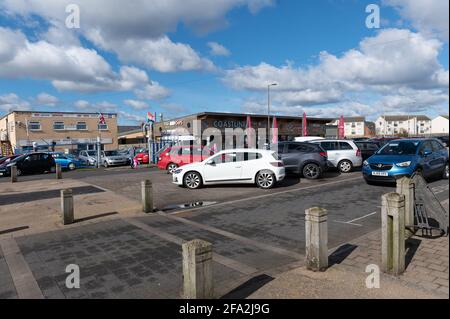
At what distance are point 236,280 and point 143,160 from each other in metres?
22.6

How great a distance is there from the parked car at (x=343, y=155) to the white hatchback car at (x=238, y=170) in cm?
491

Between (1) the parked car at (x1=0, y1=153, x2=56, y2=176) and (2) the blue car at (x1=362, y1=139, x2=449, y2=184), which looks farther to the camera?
(1) the parked car at (x1=0, y1=153, x2=56, y2=176)

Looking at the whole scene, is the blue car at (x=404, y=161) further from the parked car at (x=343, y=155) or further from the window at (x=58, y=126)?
the window at (x=58, y=126)

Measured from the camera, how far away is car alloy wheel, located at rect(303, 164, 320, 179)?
13.7m

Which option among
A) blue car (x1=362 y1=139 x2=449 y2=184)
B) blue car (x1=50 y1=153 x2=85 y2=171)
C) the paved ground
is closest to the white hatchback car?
the paved ground

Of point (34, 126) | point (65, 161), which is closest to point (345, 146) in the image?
point (65, 161)

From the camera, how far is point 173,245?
5785 mm

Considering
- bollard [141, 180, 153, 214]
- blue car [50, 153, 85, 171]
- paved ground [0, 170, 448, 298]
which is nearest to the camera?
paved ground [0, 170, 448, 298]

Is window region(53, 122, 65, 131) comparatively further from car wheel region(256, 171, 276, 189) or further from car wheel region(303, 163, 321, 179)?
car wheel region(256, 171, 276, 189)

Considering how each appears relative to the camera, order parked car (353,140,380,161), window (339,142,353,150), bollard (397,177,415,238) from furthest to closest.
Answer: parked car (353,140,380,161) → window (339,142,353,150) → bollard (397,177,415,238)

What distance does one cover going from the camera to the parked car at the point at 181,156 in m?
18.2

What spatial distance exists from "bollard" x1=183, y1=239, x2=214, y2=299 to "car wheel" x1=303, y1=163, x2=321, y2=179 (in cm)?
1086
